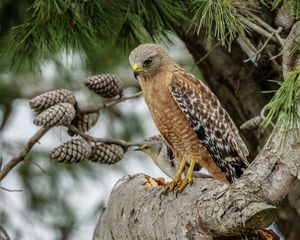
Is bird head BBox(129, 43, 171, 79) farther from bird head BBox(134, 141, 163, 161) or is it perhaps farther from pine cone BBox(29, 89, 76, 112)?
bird head BBox(134, 141, 163, 161)

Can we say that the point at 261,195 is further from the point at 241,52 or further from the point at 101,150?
the point at 241,52

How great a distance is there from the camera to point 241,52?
4914mm

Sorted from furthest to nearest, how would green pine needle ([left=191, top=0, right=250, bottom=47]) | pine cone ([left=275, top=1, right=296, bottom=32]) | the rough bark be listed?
pine cone ([left=275, top=1, right=296, bottom=32]) < green pine needle ([left=191, top=0, right=250, bottom=47]) < the rough bark

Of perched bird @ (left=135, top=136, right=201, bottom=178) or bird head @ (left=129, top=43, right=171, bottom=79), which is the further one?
perched bird @ (left=135, top=136, right=201, bottom=178)

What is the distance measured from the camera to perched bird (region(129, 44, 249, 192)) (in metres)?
4.59

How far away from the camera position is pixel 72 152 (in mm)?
4402

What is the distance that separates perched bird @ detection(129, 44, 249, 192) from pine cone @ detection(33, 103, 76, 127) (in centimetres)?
49

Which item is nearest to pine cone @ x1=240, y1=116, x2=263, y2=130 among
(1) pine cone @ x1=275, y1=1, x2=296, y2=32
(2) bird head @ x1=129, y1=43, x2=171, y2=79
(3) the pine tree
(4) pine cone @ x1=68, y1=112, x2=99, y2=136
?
(3) the pine tree

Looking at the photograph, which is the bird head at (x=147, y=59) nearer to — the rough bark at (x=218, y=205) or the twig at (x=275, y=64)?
the twig at (x=275, y=64)

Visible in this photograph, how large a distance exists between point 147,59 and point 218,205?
1.45 metres

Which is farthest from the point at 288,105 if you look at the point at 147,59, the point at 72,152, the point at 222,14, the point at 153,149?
the point at 153,149

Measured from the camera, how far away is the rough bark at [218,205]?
3242 mm


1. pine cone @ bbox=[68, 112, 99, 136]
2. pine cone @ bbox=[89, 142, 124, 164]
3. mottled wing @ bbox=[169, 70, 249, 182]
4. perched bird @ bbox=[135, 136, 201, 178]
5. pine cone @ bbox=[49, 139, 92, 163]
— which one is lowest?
perched bird @ bbox=[135, 136, 201, 178]

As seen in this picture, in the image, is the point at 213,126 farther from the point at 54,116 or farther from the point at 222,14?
the point at 222,14
